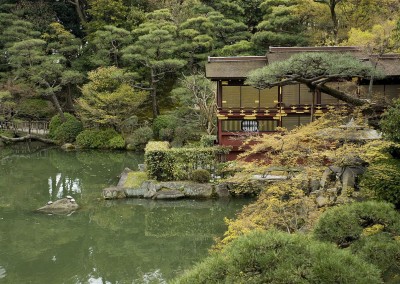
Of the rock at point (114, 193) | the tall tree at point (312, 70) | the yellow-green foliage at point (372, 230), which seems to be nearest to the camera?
the yellow-green foliage at point (372, 230)

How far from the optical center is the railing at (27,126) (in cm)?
2488

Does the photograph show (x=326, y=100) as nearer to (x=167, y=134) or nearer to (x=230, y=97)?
(x=230, y=97)

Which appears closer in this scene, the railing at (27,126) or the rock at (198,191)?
the rock at (198,191)

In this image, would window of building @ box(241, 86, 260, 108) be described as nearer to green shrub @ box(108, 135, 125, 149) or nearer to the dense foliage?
the dense foliage

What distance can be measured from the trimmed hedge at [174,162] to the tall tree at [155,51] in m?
9.08

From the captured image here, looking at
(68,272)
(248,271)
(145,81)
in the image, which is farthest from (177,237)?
(145,81)

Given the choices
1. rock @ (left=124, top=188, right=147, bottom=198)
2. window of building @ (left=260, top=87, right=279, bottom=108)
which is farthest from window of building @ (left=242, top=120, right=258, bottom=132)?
rock @ (left=124, top=188, right=147, bottom=198)

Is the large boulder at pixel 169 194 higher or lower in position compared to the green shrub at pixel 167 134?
lower

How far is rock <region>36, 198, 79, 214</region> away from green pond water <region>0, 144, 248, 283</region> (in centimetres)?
29

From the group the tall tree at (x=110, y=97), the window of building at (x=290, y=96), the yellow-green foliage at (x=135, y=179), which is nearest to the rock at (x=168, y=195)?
the yellow-green foliage at (x=135, y=179)

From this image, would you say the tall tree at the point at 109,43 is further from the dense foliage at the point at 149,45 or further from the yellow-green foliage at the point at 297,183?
the yellow-green foliage at the point at 297,183

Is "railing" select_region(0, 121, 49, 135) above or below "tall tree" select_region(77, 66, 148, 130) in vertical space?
below

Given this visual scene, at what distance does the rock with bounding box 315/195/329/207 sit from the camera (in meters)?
8.90

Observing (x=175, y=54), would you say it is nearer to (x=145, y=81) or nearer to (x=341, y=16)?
(x=145, y=81)
